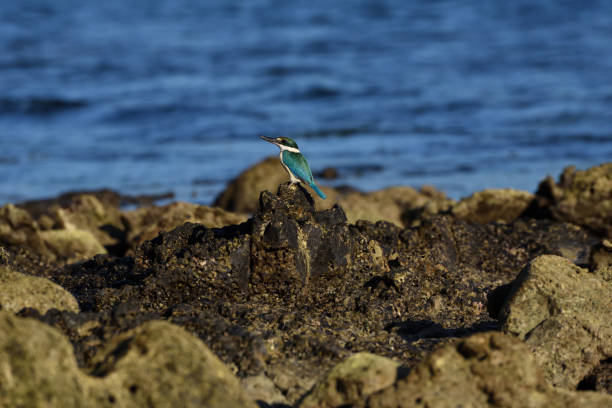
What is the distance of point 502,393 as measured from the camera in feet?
12.2

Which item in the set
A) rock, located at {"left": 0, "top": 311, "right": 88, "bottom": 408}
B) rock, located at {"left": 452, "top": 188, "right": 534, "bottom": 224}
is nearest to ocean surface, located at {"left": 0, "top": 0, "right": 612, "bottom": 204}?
rock, located at {"left": 452, "top": 188, "right": 534, "bottom": 224}

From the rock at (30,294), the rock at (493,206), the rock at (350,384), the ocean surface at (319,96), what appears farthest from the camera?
the ocean surface at (319,96)

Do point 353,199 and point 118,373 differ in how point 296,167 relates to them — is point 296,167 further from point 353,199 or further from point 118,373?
point 353,199

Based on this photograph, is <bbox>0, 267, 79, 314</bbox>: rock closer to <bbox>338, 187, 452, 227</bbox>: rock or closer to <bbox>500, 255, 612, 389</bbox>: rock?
<bbox>500, 255, 612, 389</bbox>: rock

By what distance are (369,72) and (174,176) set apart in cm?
1220

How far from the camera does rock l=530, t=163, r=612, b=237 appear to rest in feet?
28.5

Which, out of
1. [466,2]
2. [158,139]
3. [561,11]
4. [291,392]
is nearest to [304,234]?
[291,392]

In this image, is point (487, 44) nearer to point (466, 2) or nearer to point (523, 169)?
point (466, 2)

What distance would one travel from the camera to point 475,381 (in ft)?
12.3

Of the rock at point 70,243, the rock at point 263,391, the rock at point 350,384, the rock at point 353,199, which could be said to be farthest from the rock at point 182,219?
the rock at point 350,384

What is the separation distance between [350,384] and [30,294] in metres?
1.90

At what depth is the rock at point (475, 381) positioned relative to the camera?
367cm

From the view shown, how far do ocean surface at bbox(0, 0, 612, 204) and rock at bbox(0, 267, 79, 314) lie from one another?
9088 mm

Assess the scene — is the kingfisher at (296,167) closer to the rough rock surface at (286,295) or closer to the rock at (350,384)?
the rough rock surface at (286,295)
